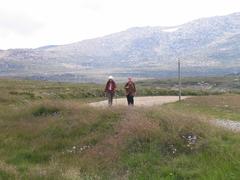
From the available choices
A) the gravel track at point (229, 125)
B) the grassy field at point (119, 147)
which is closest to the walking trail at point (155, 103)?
the gravel track at point (229, 125)

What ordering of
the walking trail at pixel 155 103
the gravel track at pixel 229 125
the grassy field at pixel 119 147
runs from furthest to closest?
the walking trail at pixel 155 103, the gravel track at pixel 229 125, the grassy field at pixel 119 147

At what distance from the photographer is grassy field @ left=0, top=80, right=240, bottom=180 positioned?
13805 mm

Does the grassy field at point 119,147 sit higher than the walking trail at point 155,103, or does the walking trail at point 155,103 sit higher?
the grassy field at point 119,147

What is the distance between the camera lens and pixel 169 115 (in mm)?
18094

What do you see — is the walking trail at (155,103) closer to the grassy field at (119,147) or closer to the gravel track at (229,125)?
the gravel track at (229,125)

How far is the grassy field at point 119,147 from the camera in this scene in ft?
45.3

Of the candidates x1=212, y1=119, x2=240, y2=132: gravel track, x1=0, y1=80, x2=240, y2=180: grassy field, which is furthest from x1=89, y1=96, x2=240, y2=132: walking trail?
x1=0, y1=80, x2=240, y2=180: grassy field

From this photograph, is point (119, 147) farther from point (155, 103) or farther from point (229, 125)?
point (155, 103)

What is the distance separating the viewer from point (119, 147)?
1619cm

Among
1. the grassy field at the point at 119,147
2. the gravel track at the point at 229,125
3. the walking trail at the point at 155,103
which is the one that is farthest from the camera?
the walking trail at the point at 155,103

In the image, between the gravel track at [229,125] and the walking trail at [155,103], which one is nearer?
the gravel track at [229,125]

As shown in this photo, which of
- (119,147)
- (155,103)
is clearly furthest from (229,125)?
(155,103)

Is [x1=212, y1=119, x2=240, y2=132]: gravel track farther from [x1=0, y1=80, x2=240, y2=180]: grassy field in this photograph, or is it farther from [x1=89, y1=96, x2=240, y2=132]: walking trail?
[x1=0, y1=80, x2=240, y2=180]: grassy field

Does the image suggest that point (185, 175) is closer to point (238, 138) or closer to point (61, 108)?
point (238, 138)
